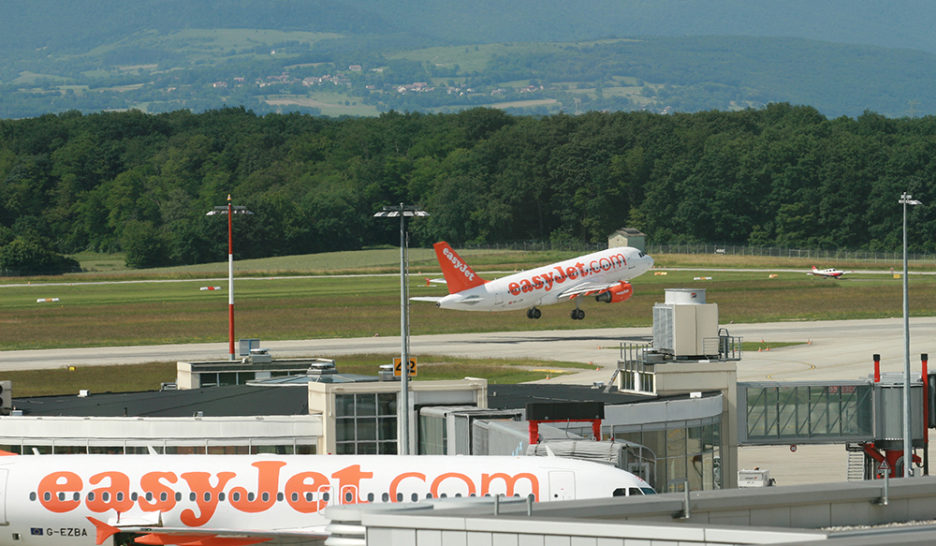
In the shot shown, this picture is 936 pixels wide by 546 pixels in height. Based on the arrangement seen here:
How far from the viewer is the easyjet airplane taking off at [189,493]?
34938mm

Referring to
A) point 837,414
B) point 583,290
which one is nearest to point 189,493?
point 837,414

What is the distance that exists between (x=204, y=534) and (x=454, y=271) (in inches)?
3074

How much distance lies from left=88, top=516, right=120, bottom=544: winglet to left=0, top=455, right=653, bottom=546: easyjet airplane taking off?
0.03 m

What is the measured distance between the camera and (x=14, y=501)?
35594 mm

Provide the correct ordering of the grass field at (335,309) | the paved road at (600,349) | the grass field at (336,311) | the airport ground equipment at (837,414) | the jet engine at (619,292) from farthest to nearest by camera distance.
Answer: the grass field at (335,309)
the jet engine at (619,292)
the grass field at (336,311)
the paved road at (600,349)
the airport ground equipment at (837,414)

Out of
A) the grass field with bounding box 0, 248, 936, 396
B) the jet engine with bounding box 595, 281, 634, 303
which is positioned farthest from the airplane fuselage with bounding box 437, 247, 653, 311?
the grass field with bounding box 0, 248, 936, 396

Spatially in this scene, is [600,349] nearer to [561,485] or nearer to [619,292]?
[619,292]

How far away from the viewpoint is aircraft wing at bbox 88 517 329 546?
34094 millimetres

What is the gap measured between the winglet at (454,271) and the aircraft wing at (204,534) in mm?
74550

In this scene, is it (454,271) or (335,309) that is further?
(335,309)

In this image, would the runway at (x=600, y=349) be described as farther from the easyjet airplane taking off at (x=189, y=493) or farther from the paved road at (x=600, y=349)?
the easyjet airplane taking off at (x=189, y=493)

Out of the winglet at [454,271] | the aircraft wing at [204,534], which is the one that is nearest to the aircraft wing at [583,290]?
the winglet at [454,271]

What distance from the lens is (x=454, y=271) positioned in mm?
111938

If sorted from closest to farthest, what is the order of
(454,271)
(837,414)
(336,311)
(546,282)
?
(837,414) → (454,271) → (546,282) → (336,311)
